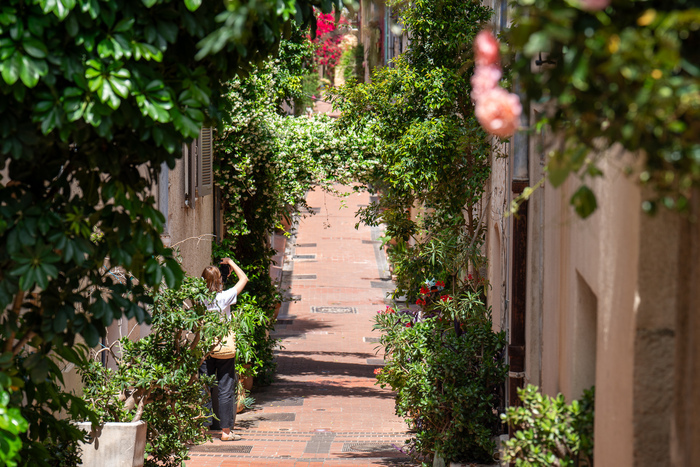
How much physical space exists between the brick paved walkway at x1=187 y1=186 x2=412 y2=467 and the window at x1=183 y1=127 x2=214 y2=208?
2.71 metres

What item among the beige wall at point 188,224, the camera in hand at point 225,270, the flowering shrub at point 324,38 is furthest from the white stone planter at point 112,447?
the flowering shrub at point 324,38

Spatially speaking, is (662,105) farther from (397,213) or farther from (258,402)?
(258,402)

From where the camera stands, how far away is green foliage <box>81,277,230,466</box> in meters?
6.40

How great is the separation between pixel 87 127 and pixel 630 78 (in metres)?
2.37

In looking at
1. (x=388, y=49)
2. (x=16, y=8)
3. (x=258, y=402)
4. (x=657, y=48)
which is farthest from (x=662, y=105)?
(x=388, y=49)

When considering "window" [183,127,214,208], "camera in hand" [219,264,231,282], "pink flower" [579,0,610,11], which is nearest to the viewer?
"pink flower" [579,0,610,11]

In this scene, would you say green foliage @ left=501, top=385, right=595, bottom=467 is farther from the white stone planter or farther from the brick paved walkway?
the brick paved walkway

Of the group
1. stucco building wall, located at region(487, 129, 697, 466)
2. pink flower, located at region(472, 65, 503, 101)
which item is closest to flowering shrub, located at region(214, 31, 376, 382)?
stucco building wall, located at region(487, 129, 697, 466)

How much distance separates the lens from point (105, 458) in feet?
19.9

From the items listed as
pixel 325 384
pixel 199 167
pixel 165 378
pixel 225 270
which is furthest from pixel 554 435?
pixel 325 384

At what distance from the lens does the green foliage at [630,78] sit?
1.96 meters

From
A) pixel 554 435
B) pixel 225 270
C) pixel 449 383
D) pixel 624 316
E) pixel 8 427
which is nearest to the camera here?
pixel 624 316

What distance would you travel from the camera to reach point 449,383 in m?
7.02

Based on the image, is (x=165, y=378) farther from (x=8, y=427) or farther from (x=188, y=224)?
(x=188, y=224)
